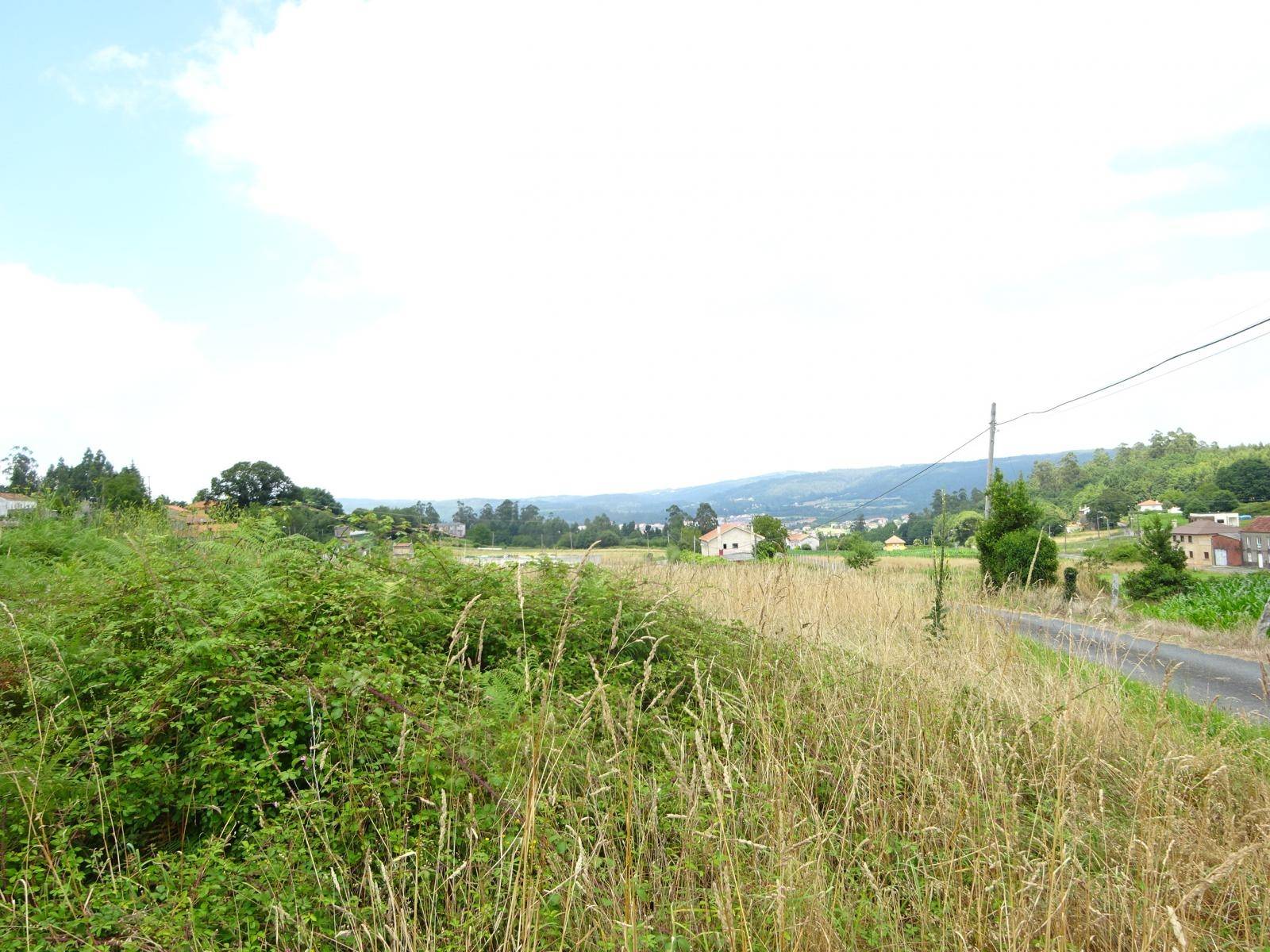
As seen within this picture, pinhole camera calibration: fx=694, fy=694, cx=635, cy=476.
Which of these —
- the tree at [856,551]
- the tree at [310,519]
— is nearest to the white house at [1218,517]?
the tree at [856,551]

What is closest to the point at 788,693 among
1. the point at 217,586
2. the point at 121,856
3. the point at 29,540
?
the point at 121,856

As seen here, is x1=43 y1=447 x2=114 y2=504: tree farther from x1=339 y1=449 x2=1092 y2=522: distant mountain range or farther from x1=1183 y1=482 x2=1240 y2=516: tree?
x1=1183 y1=482 x2=1240 y2=516: tree

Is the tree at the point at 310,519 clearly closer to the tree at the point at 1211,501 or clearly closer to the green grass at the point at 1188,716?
the green grass at the point at 1188,716

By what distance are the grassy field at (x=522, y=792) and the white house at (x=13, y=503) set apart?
831 centimetres

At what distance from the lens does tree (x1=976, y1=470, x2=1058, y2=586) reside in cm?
1608

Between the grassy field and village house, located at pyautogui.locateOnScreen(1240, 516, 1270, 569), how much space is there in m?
47.2

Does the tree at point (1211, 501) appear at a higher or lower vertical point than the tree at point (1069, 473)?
lower

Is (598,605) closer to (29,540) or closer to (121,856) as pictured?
(121,856)

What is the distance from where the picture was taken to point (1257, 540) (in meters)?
41.0

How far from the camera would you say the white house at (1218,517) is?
5072 centimetres

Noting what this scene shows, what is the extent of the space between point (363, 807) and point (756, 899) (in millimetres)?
1401

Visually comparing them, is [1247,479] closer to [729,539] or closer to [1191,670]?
[729,539]

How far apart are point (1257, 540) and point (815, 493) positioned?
9517 centimetres

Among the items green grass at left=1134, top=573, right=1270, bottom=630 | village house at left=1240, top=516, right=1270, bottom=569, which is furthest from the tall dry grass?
village house at left=1240, top=516, right=1270, bottom=569
